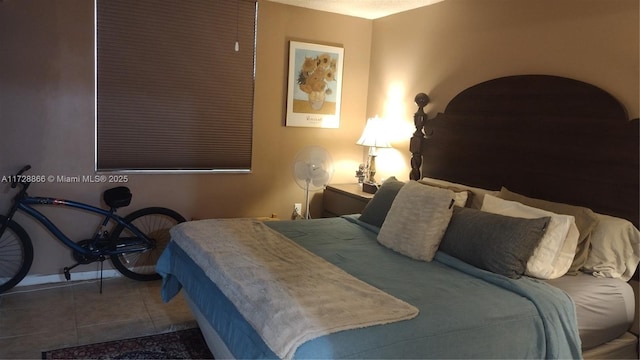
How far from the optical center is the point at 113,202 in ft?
11.9

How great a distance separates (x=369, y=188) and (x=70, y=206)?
2.33 metres

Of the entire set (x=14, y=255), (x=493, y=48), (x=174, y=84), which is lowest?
(x=14, y=255)

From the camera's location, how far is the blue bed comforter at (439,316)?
171cm

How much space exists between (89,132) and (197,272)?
180 cm

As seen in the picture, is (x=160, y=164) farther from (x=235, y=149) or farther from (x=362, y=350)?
(x=362, y=350)

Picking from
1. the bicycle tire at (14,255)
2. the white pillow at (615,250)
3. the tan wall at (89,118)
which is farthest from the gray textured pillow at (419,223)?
the bicycle tire at (14,255)

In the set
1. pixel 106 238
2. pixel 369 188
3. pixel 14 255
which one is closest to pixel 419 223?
pixel 369 188

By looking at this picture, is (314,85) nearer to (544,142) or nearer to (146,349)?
(544,142)

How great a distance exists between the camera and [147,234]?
402 centimetres

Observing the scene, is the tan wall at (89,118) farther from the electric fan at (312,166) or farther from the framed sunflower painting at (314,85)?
the electric fan at (312,166)

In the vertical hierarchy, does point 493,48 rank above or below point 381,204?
above

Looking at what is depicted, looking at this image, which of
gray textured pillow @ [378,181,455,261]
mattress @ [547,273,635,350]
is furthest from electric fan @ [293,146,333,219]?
mattress @ [547,273,635,350]

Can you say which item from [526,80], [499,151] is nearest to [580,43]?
[526,80]

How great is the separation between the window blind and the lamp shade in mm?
1035
